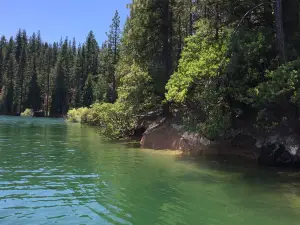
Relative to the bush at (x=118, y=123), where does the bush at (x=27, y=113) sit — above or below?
above

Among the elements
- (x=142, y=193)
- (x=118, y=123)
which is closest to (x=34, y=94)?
(x=118, y=123)

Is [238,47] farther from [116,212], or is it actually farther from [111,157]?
[116,212]

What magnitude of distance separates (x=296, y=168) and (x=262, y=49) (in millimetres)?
5348

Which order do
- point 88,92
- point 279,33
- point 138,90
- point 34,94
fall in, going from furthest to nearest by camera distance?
point 34,94
point 88,92
point 138,90
point 279,33

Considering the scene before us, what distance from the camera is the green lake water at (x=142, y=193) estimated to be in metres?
8.06

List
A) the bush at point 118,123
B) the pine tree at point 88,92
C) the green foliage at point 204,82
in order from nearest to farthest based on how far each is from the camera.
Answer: the green foliage at point 204,82, the bush at point 118,123, the pine tree at point 88,92

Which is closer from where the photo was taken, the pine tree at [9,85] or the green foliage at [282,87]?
the green foliage at [282,87]

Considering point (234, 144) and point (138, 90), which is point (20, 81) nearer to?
point (138, 90)

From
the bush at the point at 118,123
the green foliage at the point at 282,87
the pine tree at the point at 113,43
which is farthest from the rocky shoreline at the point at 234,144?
the pine tree at the point at 113,43

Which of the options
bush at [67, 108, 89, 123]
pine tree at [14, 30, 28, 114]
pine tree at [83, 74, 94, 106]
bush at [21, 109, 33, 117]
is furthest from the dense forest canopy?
pine tree at [14, 30, 28, 114]

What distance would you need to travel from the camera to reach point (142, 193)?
33.7 feet

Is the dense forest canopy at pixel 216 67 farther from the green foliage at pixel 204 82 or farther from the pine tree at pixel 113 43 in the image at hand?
the pine tree at pixel 113 43

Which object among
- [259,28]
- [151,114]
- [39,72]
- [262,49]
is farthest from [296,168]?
[39,72]

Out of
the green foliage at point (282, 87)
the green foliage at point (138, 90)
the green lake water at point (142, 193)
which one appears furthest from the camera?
the green foliage at point (138, 90)
